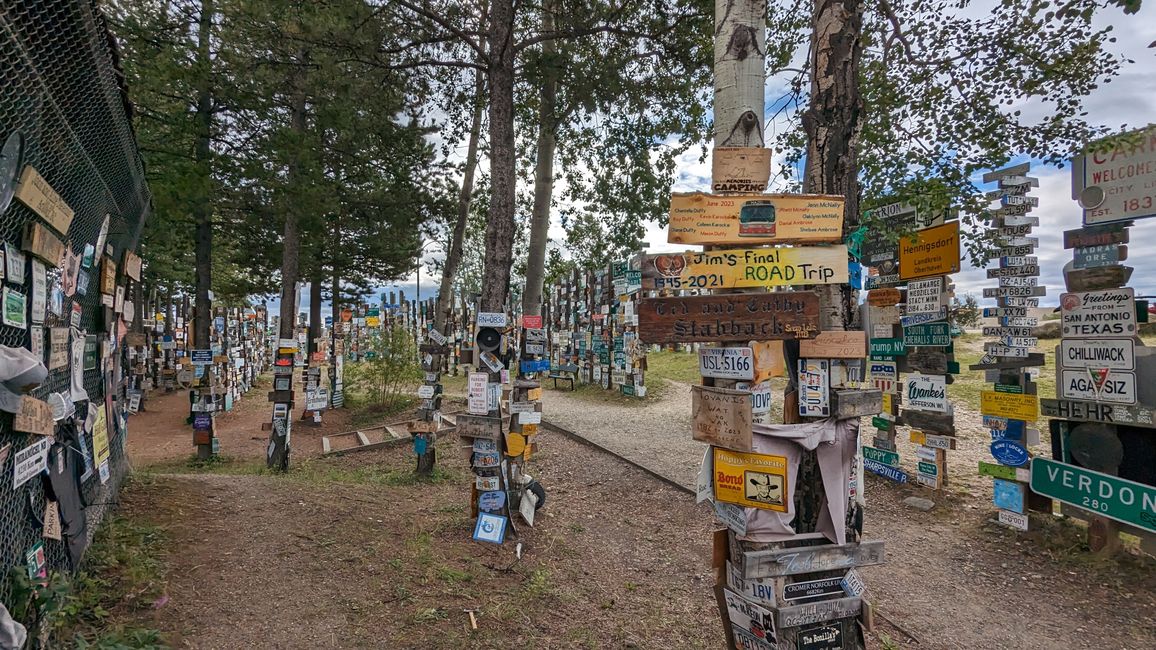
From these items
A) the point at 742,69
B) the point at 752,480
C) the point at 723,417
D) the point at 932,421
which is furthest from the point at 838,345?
the point at 932,421

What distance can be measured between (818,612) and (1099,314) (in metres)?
4.98

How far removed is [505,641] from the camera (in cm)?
376

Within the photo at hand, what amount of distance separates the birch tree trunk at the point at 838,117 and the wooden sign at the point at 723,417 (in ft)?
2.35

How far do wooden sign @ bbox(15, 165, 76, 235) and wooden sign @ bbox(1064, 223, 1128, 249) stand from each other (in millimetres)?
8091

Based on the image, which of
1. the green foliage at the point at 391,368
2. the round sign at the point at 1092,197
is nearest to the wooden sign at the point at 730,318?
the round sign at the point at 1092,197

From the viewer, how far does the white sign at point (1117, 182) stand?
4859 mm

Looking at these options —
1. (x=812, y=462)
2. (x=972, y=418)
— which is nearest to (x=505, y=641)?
(x=812, y=462)

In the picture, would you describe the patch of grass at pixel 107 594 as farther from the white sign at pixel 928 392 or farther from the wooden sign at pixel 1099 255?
the white sign at pixel 928 392

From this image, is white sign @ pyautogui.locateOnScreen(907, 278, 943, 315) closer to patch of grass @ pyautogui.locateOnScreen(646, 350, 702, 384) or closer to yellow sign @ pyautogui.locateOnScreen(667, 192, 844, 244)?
yellow sign @ pyautogui.locateOnScreen(667, 192, 844, 244)

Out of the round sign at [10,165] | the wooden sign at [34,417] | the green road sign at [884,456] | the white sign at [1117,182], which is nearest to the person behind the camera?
the round sign at [10,165]

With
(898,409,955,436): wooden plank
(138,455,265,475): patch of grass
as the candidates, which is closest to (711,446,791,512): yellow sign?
(898,409,955,436): wooden plank

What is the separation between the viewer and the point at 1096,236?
17.3 ft

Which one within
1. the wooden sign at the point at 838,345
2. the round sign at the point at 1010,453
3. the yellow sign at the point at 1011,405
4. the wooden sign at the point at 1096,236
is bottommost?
the round sign at the point at 1010,453

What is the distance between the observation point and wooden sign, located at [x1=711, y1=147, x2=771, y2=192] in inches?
111
